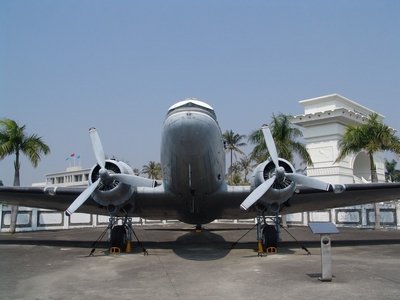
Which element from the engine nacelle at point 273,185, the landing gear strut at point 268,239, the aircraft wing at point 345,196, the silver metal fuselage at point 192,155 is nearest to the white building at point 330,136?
the aircraft wing at point 345,196

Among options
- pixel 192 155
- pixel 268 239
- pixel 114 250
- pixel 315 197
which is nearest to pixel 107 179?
pixel 114 250

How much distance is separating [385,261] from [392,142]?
1863 centimetres

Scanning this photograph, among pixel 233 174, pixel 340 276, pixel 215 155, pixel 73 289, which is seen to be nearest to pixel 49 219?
pixel 215 155

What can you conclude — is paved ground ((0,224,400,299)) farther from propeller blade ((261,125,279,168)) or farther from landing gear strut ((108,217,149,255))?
propeller blade ((261,125,279,168))

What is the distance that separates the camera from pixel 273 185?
13812 millimetres

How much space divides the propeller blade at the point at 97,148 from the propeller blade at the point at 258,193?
548cm

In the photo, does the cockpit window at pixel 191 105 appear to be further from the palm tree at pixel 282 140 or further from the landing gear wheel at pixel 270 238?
the palm tree at pixel 282 140

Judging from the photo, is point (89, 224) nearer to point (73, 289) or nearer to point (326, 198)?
point (326, 198)

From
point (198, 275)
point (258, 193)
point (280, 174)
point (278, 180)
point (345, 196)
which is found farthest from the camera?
point (345, 196)

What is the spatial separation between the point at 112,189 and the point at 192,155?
12.1 feet

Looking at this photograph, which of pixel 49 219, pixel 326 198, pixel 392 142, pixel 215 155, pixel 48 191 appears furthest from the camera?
pixel 49 219

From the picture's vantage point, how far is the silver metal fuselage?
1155 cm

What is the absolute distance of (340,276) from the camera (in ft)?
30.1

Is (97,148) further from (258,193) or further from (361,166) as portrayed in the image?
(361,166)
